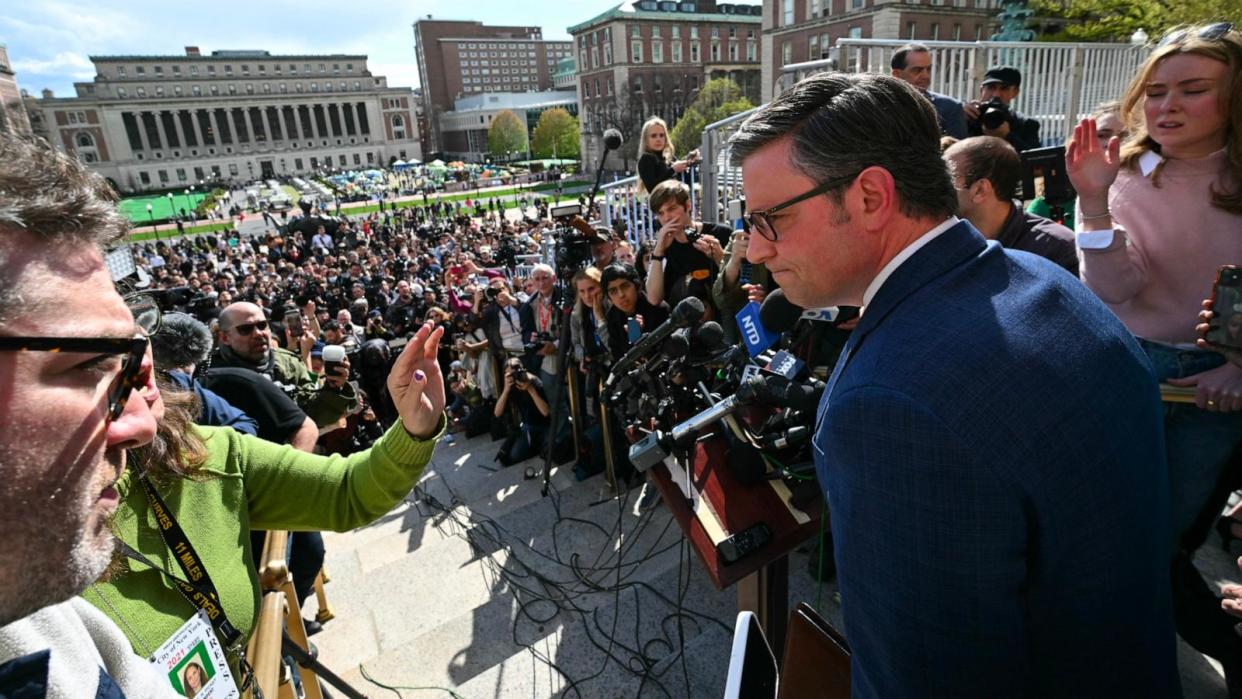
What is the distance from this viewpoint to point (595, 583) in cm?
397

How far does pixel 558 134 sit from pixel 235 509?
277ft

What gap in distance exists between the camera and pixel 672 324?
3.23 m

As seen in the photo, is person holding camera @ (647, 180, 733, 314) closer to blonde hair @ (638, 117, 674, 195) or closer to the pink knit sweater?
blonde hair @ (638, 117, 674, 195)

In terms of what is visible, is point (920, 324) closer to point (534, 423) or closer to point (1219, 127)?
point (1219, 127)

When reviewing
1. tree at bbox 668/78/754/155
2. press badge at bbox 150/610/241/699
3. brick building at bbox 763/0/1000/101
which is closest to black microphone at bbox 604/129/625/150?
press badge at bbox 150/610/241/699

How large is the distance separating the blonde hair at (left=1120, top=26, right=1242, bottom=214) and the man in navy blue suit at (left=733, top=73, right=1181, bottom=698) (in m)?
1.60

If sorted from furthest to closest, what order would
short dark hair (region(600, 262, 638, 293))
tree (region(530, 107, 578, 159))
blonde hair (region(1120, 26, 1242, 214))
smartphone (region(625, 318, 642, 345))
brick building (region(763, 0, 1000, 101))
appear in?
tree (region(530, 107, 578, 159)) < brick building (region(763, 0, 1000, 101)) < short dark hair (region(600, 262, 638, 293)) < smartphone (region(625, 318, 642, 345)) < blonde hair (region(1120, 26, 1242, 214))

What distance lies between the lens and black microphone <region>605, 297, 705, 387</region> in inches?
124

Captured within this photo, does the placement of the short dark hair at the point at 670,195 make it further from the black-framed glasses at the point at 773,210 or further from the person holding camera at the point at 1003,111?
the black-framed glasses at the point at 773,210

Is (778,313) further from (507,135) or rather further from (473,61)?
(473,61)

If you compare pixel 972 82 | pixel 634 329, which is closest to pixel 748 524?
pixel 634 329

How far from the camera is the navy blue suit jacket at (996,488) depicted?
1.03 metres

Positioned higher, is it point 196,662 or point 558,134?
point 558,134

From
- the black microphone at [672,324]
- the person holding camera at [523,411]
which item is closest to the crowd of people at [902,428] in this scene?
the black microphone at [672,324]
